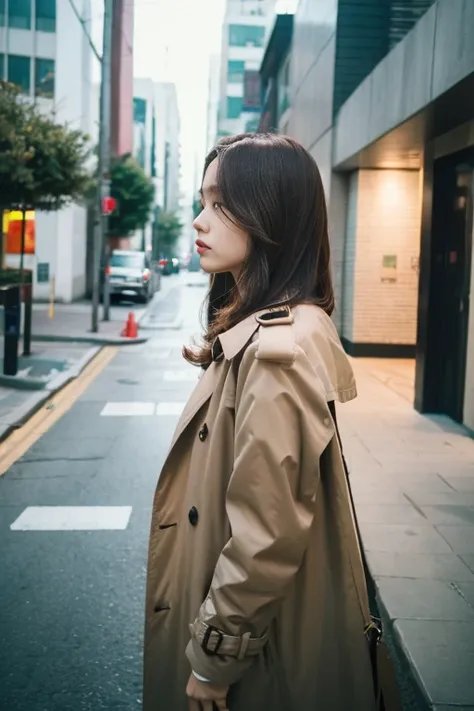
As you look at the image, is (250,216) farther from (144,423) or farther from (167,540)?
(144,423)

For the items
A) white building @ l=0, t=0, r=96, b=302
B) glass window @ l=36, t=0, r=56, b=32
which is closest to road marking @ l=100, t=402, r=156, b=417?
white building @ l=0, t=0, r=96, b=302

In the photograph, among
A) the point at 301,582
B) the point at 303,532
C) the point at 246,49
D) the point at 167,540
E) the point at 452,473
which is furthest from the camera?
the point at 246,49

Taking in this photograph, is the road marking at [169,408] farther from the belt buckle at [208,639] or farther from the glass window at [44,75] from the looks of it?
the glass window at [44,75]

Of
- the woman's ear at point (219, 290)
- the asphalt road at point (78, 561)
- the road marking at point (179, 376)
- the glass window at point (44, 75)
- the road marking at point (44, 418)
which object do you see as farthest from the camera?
the glass window at point (44, 75)

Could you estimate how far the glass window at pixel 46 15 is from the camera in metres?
27.9

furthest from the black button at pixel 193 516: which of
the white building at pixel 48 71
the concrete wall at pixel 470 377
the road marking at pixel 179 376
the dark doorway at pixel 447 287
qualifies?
the white building at pixel 48 71

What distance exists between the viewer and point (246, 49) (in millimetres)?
99312

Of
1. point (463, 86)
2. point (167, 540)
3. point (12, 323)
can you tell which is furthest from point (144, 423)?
point (167, 540)

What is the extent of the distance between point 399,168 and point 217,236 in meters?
13.9

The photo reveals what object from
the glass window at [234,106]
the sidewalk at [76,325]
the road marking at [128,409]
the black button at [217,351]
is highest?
the glass window at [234,106]

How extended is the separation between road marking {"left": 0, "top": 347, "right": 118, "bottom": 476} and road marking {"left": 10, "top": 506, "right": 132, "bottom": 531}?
132 cm

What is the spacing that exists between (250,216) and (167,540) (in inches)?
29.9

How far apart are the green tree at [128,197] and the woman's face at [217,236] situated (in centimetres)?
3603

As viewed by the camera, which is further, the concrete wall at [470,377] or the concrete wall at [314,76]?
the concrete wall at [314,76]
